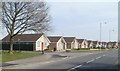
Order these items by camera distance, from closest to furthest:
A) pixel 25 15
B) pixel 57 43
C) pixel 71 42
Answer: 1. pixel 25 15
2. pixel 57 43
3. pixel 71 42

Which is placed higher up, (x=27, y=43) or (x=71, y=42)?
(x=27, y=43)

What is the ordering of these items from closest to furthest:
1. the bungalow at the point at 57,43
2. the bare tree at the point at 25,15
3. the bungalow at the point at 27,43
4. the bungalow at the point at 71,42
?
the bare tree at the point at 25,15 < the bungalow at the point at 27,43 < the bungalow at the point at 57,43 < the bungalow at the point at 71,42

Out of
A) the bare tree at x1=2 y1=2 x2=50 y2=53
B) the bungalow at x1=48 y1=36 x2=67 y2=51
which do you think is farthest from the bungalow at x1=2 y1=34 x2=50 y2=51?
the bare tree at x1=2 y1=2 x2=50 y2=53

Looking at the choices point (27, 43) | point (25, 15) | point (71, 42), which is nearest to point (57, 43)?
point (27, 43)

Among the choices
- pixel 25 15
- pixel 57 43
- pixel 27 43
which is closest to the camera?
pixel 25 15

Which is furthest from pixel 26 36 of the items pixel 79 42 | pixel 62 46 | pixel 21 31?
pixel 79 42

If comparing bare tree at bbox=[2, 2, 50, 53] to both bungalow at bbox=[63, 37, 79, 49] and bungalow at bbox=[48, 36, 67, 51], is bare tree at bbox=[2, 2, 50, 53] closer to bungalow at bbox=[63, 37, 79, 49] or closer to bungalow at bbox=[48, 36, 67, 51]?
bungalow at bbox=[48, 36, 67, 51]

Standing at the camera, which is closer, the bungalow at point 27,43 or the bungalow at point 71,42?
the bungalow at point 27,43

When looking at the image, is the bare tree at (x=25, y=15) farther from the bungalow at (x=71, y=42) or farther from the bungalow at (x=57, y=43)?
the bungalow at (x=71, y=42)

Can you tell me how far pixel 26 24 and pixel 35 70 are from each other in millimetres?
23370

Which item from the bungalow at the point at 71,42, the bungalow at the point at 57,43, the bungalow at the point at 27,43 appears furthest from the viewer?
the bungalow at the point at 71,42

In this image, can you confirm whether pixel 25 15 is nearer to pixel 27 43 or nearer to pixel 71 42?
pixel 27 43

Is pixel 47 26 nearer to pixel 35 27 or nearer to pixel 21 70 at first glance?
pixel 35 27

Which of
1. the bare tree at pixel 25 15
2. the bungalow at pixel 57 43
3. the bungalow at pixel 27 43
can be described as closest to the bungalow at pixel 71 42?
the bungalow at pixel 57 43
